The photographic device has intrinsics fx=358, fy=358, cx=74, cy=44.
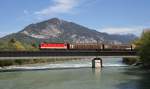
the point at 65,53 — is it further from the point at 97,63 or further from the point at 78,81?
the point at 78,81

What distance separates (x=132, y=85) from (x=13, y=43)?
98625 mm

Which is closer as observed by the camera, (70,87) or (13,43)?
(70,87)

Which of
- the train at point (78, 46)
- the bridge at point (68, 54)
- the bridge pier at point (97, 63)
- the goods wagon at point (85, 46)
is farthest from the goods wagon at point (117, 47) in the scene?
the bridge pier at point (97, 63)

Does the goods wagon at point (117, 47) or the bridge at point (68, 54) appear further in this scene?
the goods wagon at point (117, 47)

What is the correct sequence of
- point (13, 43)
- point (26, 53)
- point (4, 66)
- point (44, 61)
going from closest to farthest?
1. point (26, 53)
2. point (4, 66)
3. point (13, 43)
4. point (44, 61)

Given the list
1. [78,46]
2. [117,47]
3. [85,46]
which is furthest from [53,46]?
[117,47]

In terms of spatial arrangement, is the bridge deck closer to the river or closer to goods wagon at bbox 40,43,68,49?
goods wagon at bbox 40,43,68,49

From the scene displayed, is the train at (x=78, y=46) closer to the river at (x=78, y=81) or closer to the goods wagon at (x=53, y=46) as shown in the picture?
the goods wagon at (x=53, y=46)

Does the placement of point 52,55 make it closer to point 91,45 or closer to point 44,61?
point 91,45

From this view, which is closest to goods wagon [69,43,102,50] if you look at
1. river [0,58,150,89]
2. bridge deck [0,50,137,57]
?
bridge deck [0,50,137,57]

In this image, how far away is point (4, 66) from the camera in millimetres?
126750

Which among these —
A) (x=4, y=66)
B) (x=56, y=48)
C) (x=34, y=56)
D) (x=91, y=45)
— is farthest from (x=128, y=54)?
(x=4, y=66)

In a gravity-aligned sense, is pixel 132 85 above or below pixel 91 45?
below

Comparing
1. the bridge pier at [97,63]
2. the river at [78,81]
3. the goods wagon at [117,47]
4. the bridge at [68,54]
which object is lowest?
the river at [78,81]
